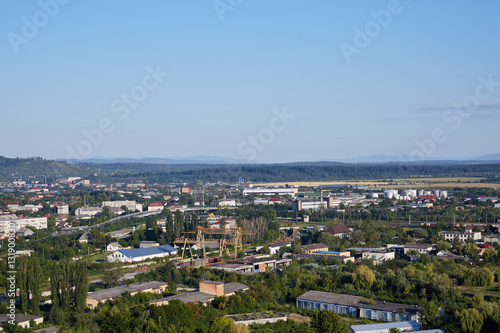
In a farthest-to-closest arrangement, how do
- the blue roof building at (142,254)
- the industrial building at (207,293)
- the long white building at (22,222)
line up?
the long white building at (22,222), the blue roof building at (142,254), the industrial building at (207,293)

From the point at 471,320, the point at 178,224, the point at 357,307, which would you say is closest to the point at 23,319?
the point at 357,307

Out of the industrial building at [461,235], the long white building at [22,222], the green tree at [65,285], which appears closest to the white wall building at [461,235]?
the industrial building at [461,235]

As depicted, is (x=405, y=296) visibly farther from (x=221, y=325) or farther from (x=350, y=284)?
(x=221, y=325)

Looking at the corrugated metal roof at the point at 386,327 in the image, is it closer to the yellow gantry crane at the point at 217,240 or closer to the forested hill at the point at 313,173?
the yellow gantry crane at the point at 217,240

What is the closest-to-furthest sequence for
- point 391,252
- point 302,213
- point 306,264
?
point 306,264, point 391,252, point 302,213

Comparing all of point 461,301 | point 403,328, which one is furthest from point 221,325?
point 461,301

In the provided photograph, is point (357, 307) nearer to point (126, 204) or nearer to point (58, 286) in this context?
point (58, 286)
